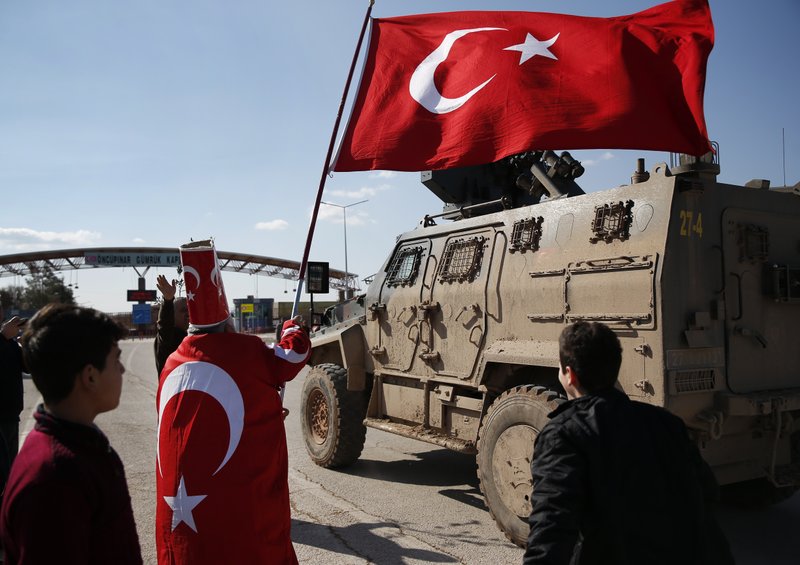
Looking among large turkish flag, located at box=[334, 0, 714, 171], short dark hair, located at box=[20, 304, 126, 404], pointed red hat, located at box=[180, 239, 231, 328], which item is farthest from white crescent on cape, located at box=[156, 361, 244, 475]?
large turkish flag, located at box=[334, 0, 714, 171]

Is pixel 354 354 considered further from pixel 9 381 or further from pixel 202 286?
pixel 202 286

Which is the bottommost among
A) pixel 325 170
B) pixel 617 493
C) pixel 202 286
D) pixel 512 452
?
pixel 512 452

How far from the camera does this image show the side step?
5996 mm

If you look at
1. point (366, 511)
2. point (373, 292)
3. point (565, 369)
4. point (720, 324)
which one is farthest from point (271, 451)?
point (373, 292)

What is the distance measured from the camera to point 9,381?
16.2 feet

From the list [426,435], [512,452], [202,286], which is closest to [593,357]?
[202,286]

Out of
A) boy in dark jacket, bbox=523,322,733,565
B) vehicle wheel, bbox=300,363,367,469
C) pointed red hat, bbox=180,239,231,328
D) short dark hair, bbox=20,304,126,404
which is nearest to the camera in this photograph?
short dark hair, bbox=20,304,126,404

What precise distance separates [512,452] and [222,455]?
8.17 feet

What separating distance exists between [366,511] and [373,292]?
2.58 meters

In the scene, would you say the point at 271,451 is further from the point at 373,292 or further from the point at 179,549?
the point at 373,292

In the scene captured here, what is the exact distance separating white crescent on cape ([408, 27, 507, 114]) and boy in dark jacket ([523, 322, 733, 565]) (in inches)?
147

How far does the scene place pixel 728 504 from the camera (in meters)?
6.18

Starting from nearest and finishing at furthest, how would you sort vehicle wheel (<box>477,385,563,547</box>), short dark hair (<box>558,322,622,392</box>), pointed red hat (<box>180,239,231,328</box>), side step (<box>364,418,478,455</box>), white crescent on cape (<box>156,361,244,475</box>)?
short dark hair (<box>558,322,622,392</box>)
white crescent on cape (<box>156,361,244,475</box>)
pointed red hat (<box>180,239,231,328</box>)
vehicle wheel (<box>477,385,563,547</box>)
side step (<box>364,418,478,455</box>)

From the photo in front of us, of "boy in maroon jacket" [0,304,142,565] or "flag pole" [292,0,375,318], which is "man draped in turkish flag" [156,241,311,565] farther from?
"boy in maroon jacket" [0,304,142,565]
